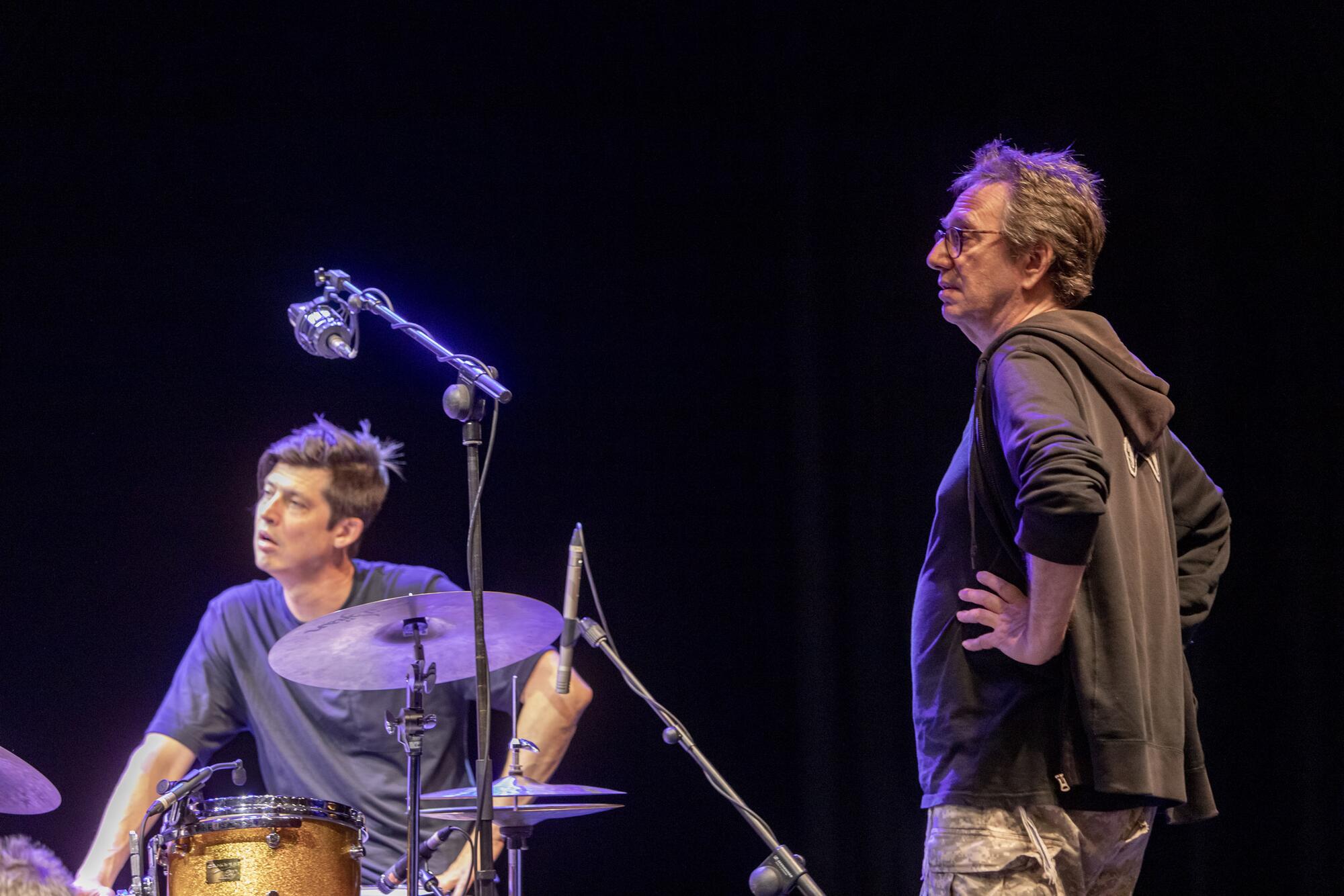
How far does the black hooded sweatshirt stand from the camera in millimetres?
1839

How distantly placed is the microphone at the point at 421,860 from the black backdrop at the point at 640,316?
1.56 meters

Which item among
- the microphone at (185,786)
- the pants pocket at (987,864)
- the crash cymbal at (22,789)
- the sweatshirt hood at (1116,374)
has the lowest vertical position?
the pants pocket at (987,864)

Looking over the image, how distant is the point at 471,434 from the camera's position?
7.77 ft

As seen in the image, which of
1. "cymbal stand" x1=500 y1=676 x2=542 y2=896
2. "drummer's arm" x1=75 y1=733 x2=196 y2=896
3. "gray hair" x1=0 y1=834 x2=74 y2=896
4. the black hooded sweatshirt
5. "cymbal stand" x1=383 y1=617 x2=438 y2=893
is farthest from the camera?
"drummer's arm" x1=75 y1=733 x2=196 y2=896

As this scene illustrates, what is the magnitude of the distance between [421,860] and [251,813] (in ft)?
1.45

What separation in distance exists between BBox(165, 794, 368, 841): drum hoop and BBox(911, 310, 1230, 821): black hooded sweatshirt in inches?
59.2

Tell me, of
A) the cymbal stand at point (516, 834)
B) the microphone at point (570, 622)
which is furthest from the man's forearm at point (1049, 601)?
the cymbal stand at point (516, 834)

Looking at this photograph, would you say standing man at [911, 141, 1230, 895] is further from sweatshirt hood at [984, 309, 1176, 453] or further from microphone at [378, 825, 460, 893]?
microphone at [378, 825, 460, 893]

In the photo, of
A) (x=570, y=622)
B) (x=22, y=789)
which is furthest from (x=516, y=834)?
(x=22, y=789)

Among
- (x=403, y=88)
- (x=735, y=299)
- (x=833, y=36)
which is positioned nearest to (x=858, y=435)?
(x=735, y=299)

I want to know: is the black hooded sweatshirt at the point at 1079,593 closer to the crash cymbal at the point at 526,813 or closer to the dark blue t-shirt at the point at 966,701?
the dark blue t-shirt at the point at 966,701

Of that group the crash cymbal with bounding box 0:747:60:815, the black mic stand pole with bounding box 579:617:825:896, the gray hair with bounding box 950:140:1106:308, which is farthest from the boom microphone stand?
the gray hair with bounding box 950:140:1106:308

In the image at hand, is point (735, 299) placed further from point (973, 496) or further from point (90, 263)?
point (973, 496)

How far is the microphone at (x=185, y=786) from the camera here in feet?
8.44
